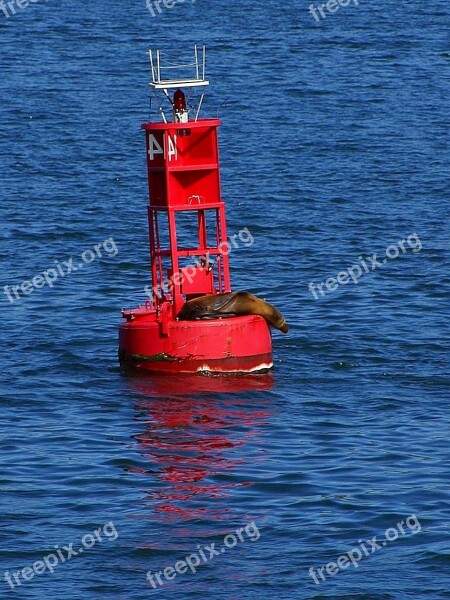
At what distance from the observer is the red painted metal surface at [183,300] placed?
93.1ft

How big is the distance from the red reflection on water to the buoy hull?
0.92ft

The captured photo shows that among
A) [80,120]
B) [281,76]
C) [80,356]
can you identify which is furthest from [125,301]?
[281,76]

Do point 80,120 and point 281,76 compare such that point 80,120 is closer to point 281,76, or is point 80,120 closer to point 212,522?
point 281,76

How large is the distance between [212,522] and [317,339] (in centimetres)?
1026

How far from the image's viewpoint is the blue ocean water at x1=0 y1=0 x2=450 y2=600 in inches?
814

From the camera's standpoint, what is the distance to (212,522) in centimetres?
2152

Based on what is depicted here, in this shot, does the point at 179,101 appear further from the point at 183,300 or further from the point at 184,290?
the point at 183,300
